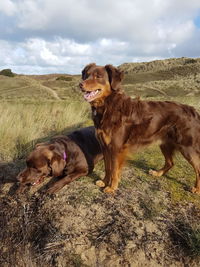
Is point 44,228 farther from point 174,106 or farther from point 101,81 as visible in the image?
point 174,106

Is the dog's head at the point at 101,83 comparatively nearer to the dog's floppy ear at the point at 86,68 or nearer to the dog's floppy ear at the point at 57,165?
the dog's floppy ear at the point at 86,68

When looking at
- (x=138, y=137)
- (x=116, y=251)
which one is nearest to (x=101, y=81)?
(x=138, y=137)

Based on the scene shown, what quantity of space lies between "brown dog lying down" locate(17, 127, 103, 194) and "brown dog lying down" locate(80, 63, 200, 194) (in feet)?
2.00

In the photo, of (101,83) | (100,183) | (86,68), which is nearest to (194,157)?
(100,183)

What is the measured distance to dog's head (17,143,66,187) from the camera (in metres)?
4.31

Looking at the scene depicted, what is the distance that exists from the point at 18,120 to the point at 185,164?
15.0 feet

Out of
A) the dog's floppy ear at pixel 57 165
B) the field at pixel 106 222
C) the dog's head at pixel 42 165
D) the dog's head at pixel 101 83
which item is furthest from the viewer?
the dog's floppy ear at pixel 57 165

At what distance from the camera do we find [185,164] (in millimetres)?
5273

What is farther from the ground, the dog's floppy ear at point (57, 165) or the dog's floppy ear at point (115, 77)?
the dog's floppy ear at point (115, 77)

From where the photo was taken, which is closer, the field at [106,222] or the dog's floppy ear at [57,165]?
the field at [106,222]

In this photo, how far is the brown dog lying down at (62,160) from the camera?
4332mm

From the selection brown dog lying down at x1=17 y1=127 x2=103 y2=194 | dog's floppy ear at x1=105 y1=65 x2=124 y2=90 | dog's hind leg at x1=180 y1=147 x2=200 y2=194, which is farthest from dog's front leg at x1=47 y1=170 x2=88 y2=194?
dog's hind leg at x1=180 y1=147 x2=200 y2=194

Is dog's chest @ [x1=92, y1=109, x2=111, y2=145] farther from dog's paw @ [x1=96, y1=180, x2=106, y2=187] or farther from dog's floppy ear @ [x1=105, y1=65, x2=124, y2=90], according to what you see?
dog's paw @ [x1=96, y1=180, x2=106, y2=187]

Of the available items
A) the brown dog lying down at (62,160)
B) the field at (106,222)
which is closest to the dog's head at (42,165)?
the brown dog lying down at (62,160)
